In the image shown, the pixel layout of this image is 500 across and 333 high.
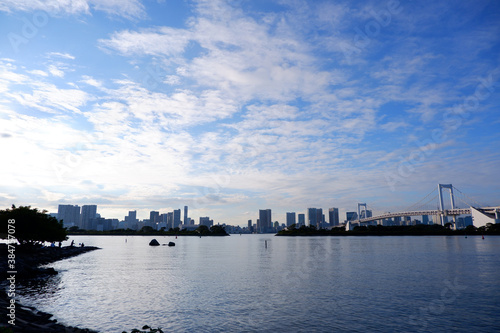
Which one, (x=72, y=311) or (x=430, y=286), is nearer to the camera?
(x=72, y=311)

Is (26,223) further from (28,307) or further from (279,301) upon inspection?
(279,301)

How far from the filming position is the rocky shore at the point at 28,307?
20545 mm

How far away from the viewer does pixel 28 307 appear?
96.1 ft

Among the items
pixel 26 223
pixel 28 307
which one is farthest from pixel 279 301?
pixel 26 223

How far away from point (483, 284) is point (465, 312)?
15.6 meters

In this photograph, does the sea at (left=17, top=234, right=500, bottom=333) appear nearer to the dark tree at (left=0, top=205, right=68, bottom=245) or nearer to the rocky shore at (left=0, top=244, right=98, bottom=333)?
the rocky shore at (left=0, top=244, right=98, bottom=333)

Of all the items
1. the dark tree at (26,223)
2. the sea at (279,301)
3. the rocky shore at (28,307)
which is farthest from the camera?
the dark tree at (26,223)

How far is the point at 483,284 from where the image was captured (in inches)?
1519

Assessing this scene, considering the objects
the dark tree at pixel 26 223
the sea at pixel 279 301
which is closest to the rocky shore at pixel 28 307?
the sea at pixel 279 301

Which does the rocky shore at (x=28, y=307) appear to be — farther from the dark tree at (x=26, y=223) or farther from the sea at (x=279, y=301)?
the dark tree at (x=26, y=223)

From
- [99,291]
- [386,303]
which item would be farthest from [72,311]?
[386,303]

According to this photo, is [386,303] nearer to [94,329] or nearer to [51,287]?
[94,329]

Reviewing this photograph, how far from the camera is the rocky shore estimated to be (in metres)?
20.5

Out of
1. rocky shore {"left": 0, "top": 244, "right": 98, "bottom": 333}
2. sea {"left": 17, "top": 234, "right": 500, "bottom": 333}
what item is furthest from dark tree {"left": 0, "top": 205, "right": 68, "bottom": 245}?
sea {"left": 17, "top": 234, "right": 500, "bottom": 333}
